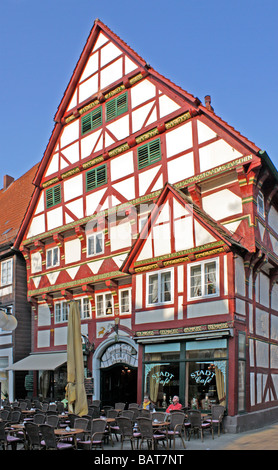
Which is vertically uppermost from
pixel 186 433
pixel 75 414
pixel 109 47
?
pixel 109 47

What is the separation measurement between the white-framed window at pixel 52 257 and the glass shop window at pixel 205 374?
9.69 m

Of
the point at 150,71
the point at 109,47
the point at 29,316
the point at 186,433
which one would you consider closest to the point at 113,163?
the point at 150,71

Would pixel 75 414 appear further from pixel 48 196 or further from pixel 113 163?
pixel 48 196

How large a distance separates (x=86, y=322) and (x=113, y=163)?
23.5ft

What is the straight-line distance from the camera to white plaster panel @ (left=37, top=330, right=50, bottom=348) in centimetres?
2408

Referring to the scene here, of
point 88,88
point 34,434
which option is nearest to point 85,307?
point 88,88

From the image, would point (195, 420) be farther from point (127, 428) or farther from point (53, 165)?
point (53, 165)

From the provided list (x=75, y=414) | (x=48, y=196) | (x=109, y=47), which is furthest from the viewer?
(x=48, y=196)

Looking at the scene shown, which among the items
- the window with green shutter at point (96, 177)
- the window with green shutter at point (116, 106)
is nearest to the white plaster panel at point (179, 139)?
the window with green shutter at point (116, 106)

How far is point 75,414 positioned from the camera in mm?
12820

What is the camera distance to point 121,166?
2111 cm

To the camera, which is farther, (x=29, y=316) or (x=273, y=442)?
(x=29, y=316)

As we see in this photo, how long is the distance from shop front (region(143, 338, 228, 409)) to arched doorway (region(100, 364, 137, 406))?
3636 millimetres
